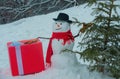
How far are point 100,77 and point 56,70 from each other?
1.99 ft

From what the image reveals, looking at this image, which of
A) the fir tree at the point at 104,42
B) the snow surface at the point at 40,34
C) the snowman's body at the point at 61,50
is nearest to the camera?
the fir tree at the point at 104,42

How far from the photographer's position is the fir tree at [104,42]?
12.9 feet

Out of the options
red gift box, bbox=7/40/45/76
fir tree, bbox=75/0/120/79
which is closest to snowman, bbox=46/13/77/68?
red gift box, bbox=7/40/45/76

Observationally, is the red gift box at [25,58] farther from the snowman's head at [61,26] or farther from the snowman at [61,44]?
the snowman's head at [61,26]

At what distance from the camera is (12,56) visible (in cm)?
456

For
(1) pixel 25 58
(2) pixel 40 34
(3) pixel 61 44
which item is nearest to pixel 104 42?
(3) pixel 61 44

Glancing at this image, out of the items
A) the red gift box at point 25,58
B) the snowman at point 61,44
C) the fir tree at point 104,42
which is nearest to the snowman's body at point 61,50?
the snowman at point 61,44

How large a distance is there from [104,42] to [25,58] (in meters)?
1.14

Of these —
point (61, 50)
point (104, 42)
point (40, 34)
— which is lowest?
point (40, 34)

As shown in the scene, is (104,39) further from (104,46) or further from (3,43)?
(3,43)

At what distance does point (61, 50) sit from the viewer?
4523 millimetres

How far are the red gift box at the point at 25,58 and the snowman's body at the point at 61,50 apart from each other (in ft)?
0.72

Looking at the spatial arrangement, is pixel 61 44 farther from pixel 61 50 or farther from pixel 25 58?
pixel 25 58

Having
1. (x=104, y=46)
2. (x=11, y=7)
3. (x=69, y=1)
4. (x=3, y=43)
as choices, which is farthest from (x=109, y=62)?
(x=11, y=7)
